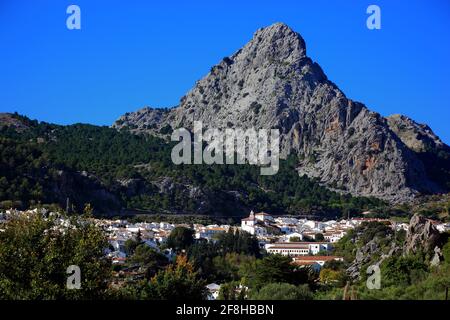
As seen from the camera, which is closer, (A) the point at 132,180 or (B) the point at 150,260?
(B) the point at 150,260

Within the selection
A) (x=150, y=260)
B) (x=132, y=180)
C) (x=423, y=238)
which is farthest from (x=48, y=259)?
(x=132, y=180)

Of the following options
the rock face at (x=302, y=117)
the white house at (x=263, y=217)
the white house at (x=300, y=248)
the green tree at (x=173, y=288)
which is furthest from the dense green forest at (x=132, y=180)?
the green tree at (x=173, y=288)

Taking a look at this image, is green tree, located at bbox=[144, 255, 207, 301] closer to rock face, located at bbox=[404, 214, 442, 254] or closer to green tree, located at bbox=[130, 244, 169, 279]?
rock face, located at bbox=[404, 214, 442, 254]

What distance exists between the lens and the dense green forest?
9694 centimetres

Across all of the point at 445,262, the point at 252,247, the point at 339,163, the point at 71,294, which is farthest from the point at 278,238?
the point at 71,294

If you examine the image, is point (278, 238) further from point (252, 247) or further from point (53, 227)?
point (53, 227)

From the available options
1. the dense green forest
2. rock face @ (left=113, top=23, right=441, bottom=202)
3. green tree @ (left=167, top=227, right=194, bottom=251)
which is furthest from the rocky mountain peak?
green tree @ (left=167, top=227, right=194, bottom=251)

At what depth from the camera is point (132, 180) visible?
10975 centimetres

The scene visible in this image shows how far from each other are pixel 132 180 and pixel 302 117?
123ft

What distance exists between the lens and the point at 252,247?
226 ft

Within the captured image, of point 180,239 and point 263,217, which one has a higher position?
point 263,217

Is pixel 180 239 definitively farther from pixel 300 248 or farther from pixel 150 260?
pixel 150 260

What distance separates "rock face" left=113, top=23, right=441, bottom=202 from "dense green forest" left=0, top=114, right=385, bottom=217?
4.51 metres

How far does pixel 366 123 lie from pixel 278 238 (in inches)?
1838
